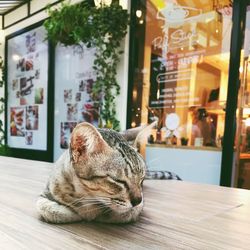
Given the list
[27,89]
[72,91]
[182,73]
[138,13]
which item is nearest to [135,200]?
[182,73]

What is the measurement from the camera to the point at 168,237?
52 cm

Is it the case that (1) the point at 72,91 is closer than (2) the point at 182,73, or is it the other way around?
(2) the point at 182,73

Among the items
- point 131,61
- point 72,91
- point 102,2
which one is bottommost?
point 72,91

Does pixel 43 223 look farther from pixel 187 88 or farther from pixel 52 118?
pixel 52 118

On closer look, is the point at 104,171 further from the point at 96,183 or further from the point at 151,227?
the point at 151,227

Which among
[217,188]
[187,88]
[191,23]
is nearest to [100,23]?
[191,23]

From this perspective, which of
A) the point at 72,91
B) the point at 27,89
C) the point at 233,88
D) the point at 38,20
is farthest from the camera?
the point at 27,89

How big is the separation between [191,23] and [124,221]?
253 cm

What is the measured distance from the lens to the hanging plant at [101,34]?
2.73 metres

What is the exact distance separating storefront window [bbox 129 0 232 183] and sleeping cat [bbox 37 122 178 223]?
1.80 meters

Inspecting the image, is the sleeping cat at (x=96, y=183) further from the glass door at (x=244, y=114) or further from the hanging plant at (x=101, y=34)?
the hanging plant at (x=101, y=34)

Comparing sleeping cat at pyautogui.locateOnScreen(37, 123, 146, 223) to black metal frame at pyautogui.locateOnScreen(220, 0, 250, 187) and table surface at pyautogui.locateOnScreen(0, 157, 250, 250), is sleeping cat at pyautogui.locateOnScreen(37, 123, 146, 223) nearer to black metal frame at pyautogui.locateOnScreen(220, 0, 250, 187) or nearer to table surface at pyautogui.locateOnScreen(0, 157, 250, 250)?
table surface at pyautogui.locateOnScreen(0, 157, 250, 250)

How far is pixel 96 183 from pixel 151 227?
146mm

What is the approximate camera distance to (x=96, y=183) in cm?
54
